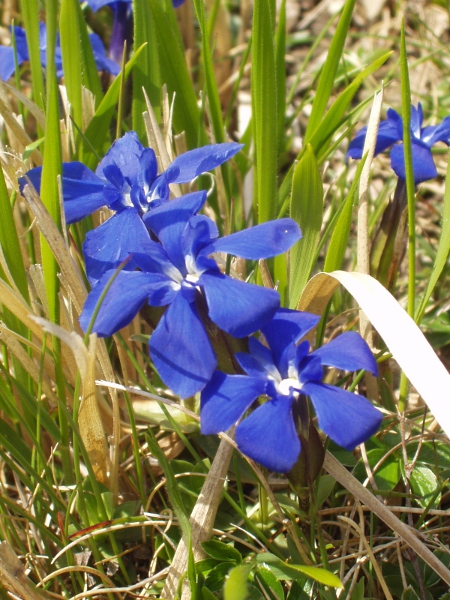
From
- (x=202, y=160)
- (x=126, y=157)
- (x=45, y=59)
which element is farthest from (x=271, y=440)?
(x=45, y=59)

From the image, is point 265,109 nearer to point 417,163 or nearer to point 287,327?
point 417,163

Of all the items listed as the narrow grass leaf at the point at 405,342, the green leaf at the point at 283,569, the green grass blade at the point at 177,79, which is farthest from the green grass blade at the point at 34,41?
the green leaf at the point at 283,569

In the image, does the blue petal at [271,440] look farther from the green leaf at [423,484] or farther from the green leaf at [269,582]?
the green leaf at [423,484]

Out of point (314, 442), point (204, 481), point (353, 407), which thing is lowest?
point (204, 481)

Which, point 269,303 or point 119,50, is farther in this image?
point 119,50

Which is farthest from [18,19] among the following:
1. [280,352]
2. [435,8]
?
[280,352]

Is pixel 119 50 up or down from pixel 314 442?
up

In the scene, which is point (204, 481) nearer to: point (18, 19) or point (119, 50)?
point (119, 50)
